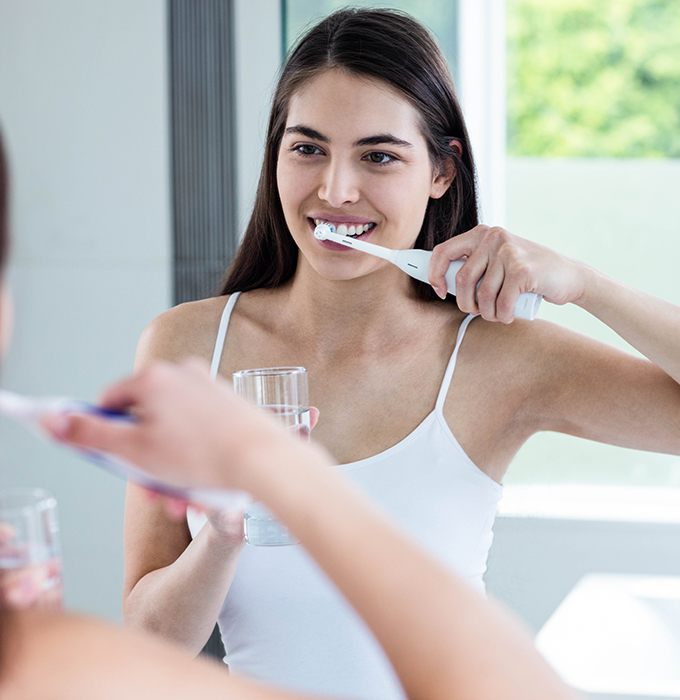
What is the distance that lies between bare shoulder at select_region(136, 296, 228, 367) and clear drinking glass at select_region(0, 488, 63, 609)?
79 cm

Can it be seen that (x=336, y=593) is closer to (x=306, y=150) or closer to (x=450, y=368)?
(x=450, y=368)

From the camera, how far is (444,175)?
1577mm

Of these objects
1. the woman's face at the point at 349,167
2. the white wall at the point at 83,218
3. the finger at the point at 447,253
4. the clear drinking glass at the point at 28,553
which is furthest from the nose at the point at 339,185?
the white wall at the point at 83,218

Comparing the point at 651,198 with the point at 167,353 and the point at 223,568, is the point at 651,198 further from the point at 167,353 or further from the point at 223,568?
the point at 223,568

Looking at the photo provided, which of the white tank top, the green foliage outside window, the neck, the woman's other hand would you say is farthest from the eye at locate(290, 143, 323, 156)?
the green foliage outside window

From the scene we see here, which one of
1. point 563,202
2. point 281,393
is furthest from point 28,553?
point 563,202

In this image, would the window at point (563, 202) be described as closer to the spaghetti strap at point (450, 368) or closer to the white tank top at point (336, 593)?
the spaghetti strap at point (450, 368)

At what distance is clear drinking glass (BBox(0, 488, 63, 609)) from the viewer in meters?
0.68

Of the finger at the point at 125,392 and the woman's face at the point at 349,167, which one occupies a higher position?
the woman's face at the point at 349,167

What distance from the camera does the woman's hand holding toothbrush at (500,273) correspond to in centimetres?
134

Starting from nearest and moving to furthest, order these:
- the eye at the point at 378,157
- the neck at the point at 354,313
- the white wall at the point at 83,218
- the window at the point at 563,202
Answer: the eye at the point at 378,157, the neck at the point at 354,313, the window at the point at 563,202, the white wall at the point at 83,218

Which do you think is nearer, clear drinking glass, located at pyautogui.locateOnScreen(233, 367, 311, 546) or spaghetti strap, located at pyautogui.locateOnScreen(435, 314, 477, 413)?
clear drinking glass, located at pyautogui.locateOnScreen(233, 367, 311, 546)

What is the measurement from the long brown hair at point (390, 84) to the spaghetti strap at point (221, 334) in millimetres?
57

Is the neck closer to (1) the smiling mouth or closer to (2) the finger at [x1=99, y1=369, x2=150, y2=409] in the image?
(1) the smiling mouth
